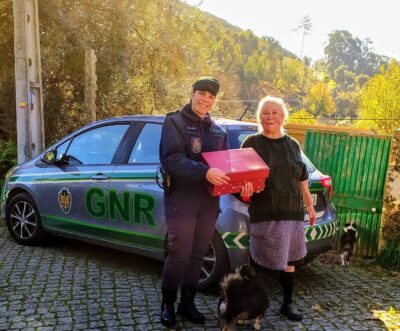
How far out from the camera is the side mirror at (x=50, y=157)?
5199mm

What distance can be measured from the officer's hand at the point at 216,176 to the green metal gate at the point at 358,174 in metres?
3.36

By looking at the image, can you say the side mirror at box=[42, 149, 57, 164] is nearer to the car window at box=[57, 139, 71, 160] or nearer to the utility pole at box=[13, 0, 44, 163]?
the car window at box=[57, 139, 71, 160]

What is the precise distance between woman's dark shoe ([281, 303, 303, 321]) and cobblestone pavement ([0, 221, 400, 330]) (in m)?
0.05

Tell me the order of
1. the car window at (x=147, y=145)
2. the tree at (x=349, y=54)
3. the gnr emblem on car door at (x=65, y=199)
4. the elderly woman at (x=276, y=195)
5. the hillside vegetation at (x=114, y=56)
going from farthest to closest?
the tree at (x=349, y=54), the hillside vegetation at (x=114, y=56), the gnr emblem on car door at (x=65, y=199), the car window at (x=147, y=145), the elderly woman at (x=276, y=195)

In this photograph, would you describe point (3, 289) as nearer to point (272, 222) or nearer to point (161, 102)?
point (272, 222)

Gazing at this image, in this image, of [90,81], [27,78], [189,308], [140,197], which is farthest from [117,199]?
[90,81]

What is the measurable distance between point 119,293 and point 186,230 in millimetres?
1351

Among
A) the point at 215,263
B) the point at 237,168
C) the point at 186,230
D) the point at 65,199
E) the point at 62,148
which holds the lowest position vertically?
the point at 215,263

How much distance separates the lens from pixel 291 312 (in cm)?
366

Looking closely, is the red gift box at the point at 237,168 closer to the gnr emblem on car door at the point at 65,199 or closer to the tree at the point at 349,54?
the gnr emblem on car door at the point at 65,199

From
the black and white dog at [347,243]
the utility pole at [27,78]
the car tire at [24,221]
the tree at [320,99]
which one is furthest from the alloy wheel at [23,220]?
the tree at [320,99]

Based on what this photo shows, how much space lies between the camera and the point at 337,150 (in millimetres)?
5875

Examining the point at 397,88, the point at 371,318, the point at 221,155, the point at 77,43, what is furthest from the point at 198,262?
the point at 397,88

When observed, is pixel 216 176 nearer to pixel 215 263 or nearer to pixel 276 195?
pixel 276 195
